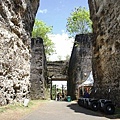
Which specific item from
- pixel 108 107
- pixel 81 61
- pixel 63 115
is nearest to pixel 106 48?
pixel 108 107

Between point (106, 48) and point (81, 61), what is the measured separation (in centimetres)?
1047

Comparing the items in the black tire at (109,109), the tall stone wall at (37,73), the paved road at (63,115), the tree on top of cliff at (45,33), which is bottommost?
the paved road at (63,115)

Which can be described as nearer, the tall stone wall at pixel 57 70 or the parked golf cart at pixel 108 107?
the parked golf cart at pixel 108 107

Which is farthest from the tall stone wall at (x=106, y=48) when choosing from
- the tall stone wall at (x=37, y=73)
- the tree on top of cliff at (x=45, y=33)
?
the tree on top of cliff at (x=45, y=33)

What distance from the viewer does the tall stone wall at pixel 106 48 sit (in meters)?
12.9

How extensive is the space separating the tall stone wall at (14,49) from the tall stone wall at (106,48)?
18.2ft

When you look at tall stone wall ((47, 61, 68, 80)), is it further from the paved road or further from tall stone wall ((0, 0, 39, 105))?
the paved road

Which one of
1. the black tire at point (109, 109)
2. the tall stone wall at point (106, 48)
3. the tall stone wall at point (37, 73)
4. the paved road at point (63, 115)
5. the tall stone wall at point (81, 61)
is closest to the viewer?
the paved road at point (63, 115)

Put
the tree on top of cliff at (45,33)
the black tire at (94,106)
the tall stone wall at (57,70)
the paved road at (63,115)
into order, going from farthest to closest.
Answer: the tree on top of cliff at (45,33)
the tall stone wall at (57,70)
the black tire at (94,106)
the paved road at (63,115)

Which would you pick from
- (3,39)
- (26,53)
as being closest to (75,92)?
(26,53)

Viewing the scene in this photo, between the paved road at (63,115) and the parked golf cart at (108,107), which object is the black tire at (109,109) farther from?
the paved road at (63,115)

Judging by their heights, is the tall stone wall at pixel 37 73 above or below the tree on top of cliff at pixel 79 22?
below

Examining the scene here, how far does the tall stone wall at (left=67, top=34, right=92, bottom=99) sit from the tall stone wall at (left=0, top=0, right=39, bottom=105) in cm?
1172

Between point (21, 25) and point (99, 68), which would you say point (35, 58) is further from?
point (21, 25)
